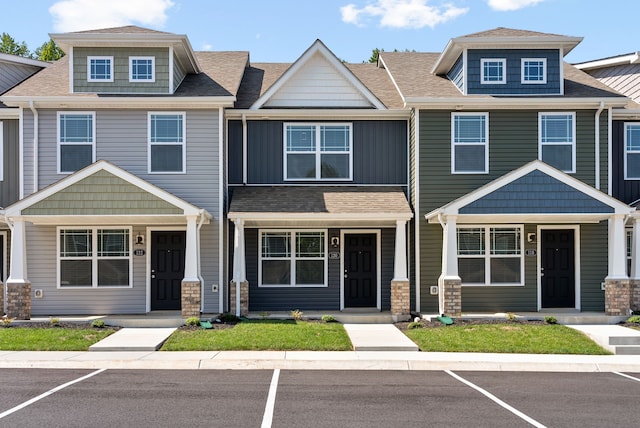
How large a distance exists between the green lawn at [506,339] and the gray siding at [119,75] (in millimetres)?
9768

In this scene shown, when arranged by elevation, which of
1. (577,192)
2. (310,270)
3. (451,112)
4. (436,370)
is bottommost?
(436,370)

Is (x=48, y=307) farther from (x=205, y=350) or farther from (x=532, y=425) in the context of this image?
(x=532, y=425)

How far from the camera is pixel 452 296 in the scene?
52.3 ft

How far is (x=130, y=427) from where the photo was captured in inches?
300

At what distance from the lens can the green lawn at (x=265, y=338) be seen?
13191 millimetres

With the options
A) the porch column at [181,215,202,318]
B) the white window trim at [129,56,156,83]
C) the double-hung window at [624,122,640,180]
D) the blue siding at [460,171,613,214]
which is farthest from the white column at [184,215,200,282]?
the double-hung window at [624,122,640,180]

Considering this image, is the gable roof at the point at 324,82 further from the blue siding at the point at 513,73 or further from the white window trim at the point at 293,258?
the white window trim at the point at 293,258

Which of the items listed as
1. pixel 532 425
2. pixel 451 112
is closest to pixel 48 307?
pixel 451 112

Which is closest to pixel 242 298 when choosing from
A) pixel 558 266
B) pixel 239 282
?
pixel 239 282

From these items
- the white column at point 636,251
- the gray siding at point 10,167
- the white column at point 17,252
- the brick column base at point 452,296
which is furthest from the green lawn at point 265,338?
the white column at point 636,251

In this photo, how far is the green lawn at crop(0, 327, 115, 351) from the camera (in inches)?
520

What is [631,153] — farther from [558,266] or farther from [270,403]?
[270,403]

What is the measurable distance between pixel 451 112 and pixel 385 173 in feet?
8.35

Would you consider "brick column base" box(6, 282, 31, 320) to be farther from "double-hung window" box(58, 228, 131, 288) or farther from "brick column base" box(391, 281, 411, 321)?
"brick column base" box(391, 281, 411, 321)
